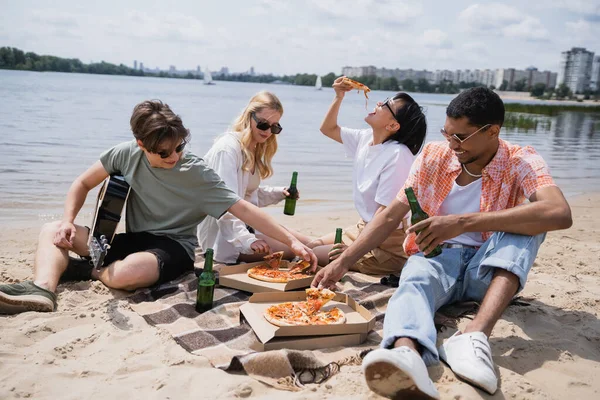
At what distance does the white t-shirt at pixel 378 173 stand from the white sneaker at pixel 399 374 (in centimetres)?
227

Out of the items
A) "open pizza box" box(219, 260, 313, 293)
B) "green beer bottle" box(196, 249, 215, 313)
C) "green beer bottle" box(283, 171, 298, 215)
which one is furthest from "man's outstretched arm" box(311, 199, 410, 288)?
"green beer bottle" box(283, 171, 298, 215)

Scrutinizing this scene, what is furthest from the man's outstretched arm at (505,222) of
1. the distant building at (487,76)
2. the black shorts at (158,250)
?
the distant building at (487,76)

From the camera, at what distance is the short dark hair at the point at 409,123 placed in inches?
209

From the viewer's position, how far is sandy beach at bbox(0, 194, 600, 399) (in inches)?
123

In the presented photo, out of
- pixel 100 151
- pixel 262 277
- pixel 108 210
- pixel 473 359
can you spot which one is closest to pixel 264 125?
pixel 262 277

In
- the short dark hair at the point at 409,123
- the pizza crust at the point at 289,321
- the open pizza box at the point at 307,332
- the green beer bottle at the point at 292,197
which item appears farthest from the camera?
the green beer bottle at the point at 292,197

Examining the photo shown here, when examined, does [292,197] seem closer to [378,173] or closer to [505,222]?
[378,173]

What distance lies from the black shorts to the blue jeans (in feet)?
6.74

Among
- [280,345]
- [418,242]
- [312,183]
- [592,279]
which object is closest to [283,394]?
[280,345]

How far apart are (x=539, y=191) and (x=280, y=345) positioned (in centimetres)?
207

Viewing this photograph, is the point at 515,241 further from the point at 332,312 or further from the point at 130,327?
the point at 130,327

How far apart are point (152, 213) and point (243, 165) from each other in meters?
1.05

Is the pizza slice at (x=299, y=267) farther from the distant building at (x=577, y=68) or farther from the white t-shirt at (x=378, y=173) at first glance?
the distant building at (x=577, y=68)

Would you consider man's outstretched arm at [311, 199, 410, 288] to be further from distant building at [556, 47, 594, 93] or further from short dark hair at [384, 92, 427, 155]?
distant building at [556, 47, 594, 93]
